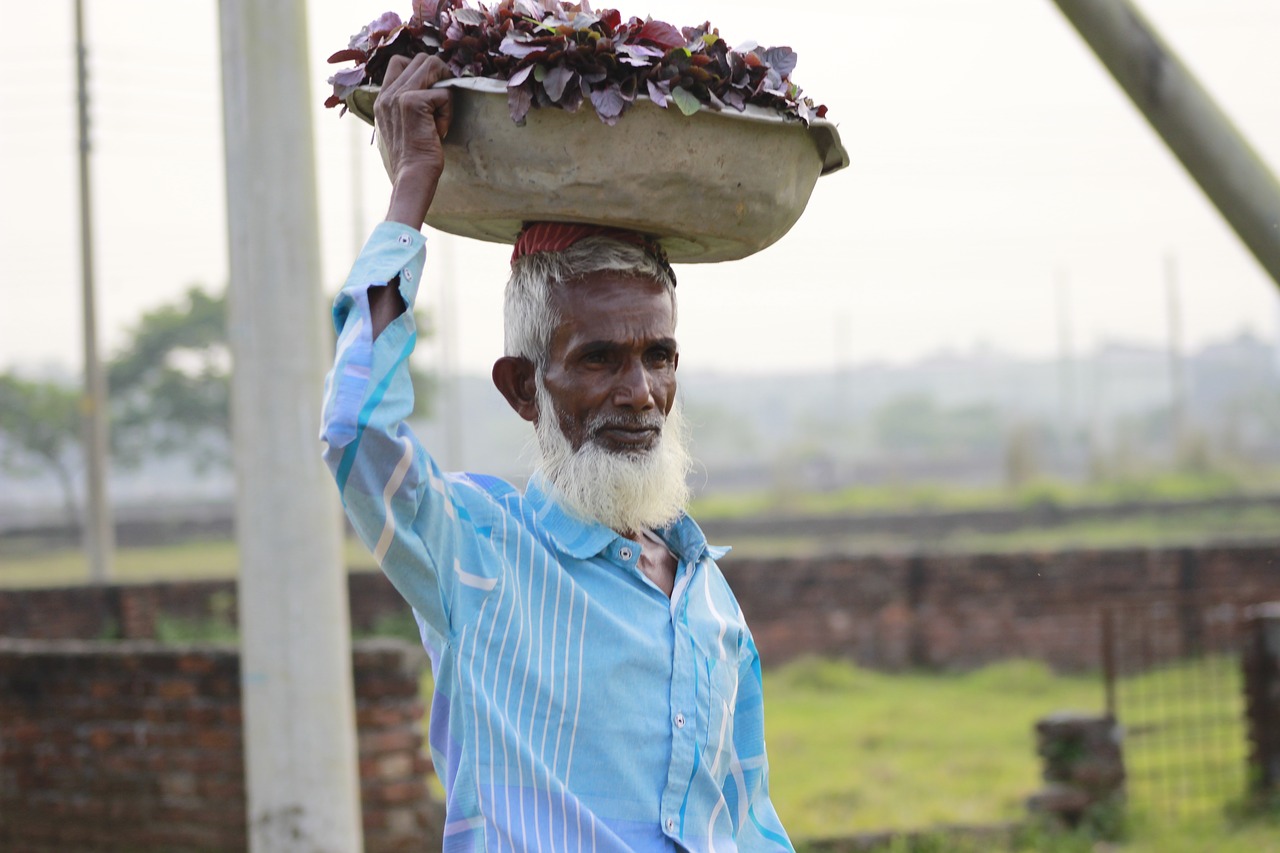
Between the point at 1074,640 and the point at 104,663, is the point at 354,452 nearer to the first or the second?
the point at 104,663

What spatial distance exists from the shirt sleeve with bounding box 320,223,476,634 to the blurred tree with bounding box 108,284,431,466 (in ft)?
108

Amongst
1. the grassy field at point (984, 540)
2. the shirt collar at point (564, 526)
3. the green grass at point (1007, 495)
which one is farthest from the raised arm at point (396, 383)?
the green grass at point (1007, 495)

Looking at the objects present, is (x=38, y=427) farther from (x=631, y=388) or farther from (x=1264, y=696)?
(x=631, y=388)

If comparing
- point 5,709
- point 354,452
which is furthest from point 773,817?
point 5,709

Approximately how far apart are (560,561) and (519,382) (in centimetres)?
31

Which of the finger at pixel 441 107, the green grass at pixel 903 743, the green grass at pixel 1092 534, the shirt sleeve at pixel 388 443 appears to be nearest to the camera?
the shirt sleeve at pixel 388 443

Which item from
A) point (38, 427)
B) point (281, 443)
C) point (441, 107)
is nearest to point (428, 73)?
point (441, 107)

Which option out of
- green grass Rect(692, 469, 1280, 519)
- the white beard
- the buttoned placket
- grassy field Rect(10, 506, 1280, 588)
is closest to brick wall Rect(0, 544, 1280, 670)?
grassy field Rect(10, 506, 1280, 588)

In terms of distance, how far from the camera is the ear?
2.16 metres

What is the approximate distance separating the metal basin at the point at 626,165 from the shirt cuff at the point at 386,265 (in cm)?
16

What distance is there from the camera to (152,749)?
5430 millimetres

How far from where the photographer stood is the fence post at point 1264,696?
6742 millimetres

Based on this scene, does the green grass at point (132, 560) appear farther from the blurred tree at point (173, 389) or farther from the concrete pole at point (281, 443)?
the concrete pole at point (281, 443)

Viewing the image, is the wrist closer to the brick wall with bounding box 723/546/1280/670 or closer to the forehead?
the forehead
